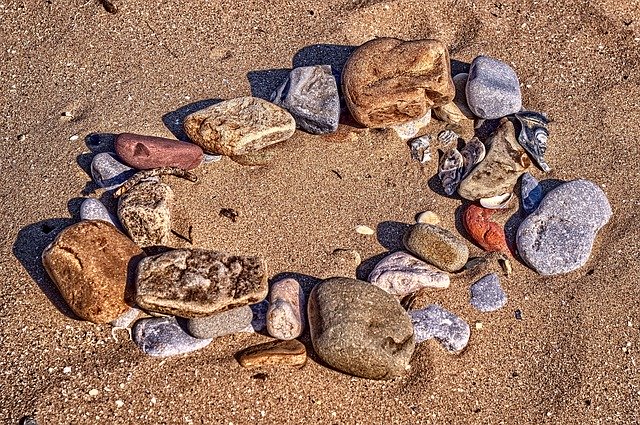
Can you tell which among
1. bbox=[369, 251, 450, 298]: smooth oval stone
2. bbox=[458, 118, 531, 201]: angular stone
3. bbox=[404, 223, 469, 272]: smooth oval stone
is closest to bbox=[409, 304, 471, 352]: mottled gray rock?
bbox=[369, 251, 450, 298]: smooth oval stone

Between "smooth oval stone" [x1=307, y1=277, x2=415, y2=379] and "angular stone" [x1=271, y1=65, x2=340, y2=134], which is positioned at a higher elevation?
"angular stone" [x1=271, y1=65, x2=340, y2=134]

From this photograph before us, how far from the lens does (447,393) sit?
311 centimetres

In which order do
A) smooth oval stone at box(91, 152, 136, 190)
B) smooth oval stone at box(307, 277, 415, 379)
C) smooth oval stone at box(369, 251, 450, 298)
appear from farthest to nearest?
smooth oval stone at box(91, 152, 136, 190), smooth oval stone at box(369, 251, 450, 298), smooth oval stone at box(307, 277, 415, 379)

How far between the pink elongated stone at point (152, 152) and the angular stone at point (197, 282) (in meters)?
0.63

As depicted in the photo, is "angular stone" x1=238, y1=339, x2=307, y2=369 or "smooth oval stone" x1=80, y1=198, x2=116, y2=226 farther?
"smooth oval stone" x1=80, y1=198, x2=116, y2=226

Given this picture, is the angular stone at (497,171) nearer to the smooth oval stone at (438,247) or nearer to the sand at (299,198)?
the sand at (299,198)

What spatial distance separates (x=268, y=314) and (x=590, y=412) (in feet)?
4.75

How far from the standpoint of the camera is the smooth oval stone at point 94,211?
338cm

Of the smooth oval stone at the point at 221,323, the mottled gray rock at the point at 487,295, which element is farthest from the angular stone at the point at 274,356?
the mottled gray rock at the point at 487,295

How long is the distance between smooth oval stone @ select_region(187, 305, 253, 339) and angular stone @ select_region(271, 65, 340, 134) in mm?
1145

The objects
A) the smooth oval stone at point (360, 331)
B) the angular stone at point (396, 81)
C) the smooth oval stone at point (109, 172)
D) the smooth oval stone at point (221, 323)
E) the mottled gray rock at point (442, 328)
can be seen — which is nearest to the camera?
the smooth oval stone at point (360, 331)

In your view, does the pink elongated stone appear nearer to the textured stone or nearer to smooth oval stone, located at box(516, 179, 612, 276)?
the textured stone

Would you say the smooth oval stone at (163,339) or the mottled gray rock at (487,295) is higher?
the smooth oval stone at (163,339)

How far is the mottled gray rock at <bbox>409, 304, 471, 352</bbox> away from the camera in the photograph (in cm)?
322
